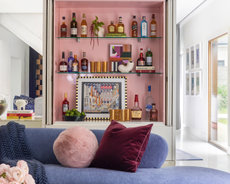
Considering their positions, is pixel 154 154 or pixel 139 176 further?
pixel 154 154

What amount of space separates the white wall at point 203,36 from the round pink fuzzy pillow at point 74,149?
12.4 ft

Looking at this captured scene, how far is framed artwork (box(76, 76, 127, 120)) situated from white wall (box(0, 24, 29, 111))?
3.03 meters

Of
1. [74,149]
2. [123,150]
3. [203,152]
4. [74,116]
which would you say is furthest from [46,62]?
[203,152]

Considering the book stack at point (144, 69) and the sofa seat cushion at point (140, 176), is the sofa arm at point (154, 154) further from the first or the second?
the book stack at point (144, 69)

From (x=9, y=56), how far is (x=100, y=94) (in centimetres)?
344

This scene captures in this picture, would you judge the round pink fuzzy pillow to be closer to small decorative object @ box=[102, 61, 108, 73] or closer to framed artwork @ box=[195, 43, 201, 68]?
small decorative object @ box=[102, 61, 108, 73]

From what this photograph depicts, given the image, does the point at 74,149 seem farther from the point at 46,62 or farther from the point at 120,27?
the point at 120,27

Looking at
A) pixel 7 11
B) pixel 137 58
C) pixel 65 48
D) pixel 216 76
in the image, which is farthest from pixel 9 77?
pixel 216 76

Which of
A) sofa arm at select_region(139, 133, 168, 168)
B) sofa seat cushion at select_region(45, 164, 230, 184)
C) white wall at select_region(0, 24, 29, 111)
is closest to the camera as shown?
sofa seat cushion at select_region(45, 164, 230, 184)

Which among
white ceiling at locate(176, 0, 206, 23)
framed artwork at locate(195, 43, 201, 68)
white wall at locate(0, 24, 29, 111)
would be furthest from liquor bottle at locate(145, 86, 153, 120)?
white wall at locate(0, 24, 29, 111)

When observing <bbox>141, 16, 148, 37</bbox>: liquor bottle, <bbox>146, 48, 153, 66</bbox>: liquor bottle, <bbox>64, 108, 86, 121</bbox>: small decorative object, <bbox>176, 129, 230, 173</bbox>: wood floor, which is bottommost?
<bbox>176, 129, 230, 173</bbox>: wood floor

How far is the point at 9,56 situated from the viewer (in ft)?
19.4

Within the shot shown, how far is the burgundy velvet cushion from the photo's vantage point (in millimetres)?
1740

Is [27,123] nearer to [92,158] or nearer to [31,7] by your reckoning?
[92,158]
